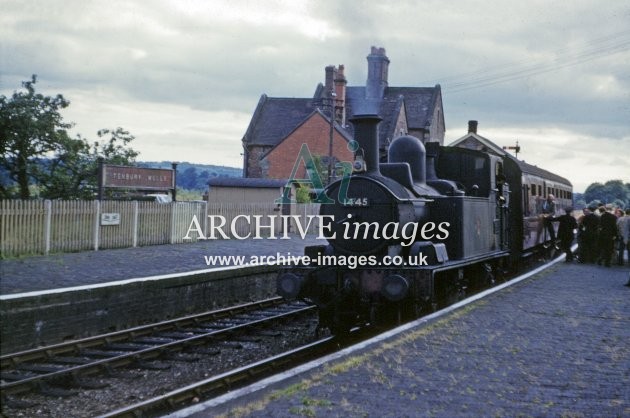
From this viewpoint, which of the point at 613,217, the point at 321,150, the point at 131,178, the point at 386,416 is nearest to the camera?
the point at 386,416

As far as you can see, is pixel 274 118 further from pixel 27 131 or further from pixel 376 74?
pixel 27 131

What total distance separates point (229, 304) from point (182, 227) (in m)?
7.87

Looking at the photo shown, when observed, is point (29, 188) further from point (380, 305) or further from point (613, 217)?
point (613, 217)

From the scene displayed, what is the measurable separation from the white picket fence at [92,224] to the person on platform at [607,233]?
1209cm

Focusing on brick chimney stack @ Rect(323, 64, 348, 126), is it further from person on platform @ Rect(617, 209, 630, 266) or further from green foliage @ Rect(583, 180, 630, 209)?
green foliage @ Rect(583, 180, 630, 209)

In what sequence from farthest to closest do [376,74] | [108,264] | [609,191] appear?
[609,191] → [376,74] → [108,264]

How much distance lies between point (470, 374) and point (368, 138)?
158 inches

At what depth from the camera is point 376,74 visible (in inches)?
1901

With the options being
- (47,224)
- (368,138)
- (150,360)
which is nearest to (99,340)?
(150,360)

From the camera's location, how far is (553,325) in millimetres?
8438

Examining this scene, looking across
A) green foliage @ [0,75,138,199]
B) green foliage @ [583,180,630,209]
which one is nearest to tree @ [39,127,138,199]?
green foliage @ [0,75,138,199]

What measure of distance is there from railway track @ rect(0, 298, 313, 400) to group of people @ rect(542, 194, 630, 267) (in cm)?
1009

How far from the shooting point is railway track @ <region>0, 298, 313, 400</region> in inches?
270

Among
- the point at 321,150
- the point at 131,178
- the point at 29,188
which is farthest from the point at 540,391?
the point at 321,150
